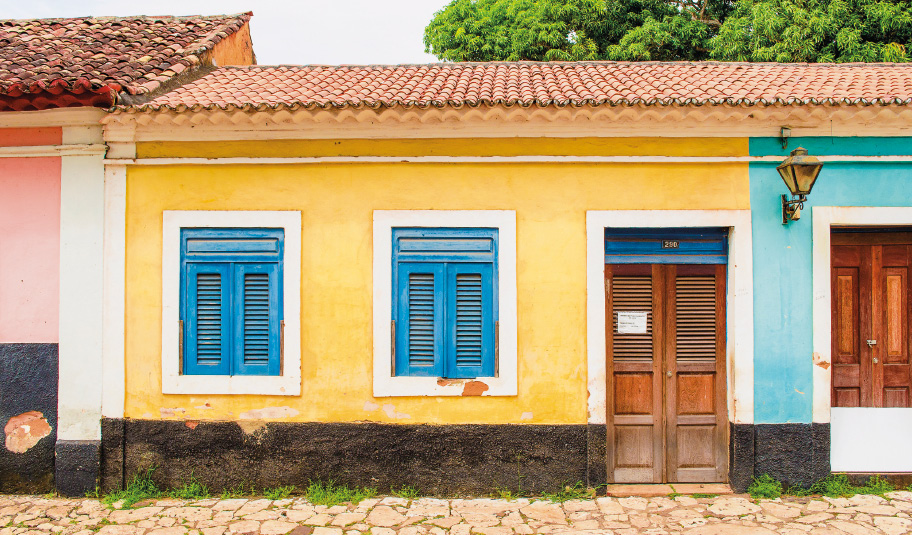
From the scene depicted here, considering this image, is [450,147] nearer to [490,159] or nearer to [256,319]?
[490,159]

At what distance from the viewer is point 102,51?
19.9 feet

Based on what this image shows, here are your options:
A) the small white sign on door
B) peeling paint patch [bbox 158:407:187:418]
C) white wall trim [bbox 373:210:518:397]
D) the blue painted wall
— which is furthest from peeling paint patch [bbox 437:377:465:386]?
the blue painted wall

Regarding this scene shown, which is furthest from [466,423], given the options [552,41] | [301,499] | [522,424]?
[552,41]

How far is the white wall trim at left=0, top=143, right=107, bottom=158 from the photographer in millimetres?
5160

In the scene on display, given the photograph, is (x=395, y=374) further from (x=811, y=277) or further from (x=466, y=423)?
(x=811, y=277)

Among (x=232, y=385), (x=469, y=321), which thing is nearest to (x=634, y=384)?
(x=469, y=321)

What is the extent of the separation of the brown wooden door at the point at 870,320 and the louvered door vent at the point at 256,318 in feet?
17.0

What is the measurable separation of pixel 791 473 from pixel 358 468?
3.74 meters

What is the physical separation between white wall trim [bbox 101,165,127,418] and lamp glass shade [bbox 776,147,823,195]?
5678 mm

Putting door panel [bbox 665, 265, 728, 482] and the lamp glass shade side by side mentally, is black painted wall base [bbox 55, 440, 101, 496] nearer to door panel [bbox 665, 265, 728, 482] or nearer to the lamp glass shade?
door panel [bbox 665, 265, 728, 482]

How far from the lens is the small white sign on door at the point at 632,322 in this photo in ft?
17.5

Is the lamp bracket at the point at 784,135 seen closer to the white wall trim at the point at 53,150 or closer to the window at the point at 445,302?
the window at the point at 445,302

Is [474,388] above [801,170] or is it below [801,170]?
below

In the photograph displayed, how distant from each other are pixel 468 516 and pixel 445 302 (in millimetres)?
1765
